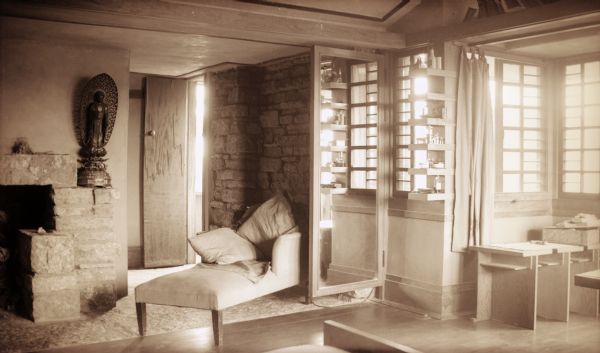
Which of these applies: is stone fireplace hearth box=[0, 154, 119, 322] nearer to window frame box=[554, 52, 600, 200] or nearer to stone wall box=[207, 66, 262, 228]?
stone wall box=[207, 66, 262, 228]

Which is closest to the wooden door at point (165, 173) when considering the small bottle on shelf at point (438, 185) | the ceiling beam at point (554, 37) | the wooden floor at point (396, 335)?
the wooden floor at point (396, 335)

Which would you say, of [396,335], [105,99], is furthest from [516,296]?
[105,99]

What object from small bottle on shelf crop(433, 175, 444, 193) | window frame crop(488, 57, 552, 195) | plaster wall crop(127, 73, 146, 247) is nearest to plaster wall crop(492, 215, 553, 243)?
window frame crop(488, 57, 552, 195)

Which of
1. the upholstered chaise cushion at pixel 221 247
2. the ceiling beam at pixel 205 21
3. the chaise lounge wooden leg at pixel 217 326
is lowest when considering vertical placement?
the chaise lounge wooden leg at pixel 217 326

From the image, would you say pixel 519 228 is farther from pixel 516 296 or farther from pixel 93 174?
pixel 93 174

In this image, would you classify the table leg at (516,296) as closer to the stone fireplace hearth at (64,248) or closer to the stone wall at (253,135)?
the stone wall at (253,135)

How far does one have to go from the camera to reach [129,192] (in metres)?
7.57

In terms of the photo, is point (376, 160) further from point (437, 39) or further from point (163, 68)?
point (163, 68)

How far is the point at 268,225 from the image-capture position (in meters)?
5.72

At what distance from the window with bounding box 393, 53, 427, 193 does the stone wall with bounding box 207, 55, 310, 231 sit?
3.44ft

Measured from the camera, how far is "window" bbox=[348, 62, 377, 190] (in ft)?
19.3

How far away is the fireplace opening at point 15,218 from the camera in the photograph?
5.41m

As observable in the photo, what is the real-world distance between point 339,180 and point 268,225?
88 cm

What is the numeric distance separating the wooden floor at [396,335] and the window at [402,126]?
49.3 inches
